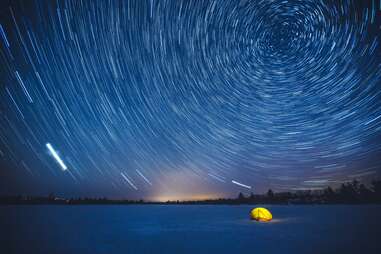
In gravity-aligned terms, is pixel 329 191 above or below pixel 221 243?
above

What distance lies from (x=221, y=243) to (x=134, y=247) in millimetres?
5930

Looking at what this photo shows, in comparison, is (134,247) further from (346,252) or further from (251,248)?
(346,252)

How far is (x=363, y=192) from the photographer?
143250 millimetres

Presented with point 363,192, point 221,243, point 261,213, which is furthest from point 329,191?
point 221,243

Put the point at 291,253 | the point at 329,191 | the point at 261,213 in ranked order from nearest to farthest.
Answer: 1. the point at 291,253
2. the point at 261,213
3. the point at 329,191

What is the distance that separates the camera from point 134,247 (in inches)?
684

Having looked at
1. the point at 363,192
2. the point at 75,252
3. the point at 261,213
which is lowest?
the point at 75,252

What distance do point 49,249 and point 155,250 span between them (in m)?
6.49

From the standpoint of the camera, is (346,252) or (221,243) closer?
(346,252)

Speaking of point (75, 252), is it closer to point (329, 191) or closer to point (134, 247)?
point (134, 247)

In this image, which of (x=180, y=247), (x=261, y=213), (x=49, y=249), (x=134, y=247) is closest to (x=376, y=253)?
(x=180, y=247)

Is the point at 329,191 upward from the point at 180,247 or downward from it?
upward

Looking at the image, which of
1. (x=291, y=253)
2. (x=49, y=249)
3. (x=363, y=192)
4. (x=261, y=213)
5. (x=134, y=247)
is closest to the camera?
(x=291, y=253)

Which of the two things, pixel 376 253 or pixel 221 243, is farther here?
pixel 221 243
